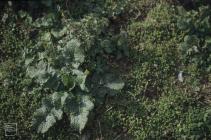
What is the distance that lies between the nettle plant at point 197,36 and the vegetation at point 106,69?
1cm

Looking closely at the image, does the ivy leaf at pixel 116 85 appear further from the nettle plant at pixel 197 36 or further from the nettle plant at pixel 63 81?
the nettle plant at pixel 197 36

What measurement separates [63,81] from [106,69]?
0.53m

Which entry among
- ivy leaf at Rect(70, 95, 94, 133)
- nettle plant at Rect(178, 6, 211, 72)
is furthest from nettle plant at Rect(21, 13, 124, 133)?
nettle plant at Rect(178, 6, 211, 72)

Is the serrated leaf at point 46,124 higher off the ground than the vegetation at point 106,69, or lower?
lower

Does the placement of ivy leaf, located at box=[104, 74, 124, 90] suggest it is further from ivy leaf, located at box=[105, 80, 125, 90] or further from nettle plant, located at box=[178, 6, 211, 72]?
nettle plant, located at box=[178, 6, 211, 72]

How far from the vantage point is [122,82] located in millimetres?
5199

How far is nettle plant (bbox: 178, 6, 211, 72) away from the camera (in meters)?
5.43

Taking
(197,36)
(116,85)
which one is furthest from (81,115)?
(197,36)

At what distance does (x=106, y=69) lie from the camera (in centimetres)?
534

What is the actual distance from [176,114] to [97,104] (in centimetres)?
85

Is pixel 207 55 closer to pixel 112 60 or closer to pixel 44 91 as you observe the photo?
pixel 112 60

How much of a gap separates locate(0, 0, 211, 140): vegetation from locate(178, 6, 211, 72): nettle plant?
0.01 m

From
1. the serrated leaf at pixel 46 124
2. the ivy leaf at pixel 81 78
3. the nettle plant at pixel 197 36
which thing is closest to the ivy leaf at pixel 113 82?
the ivy leaf at pixel 81 78

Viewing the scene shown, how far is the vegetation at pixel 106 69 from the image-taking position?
5035 millimetres
